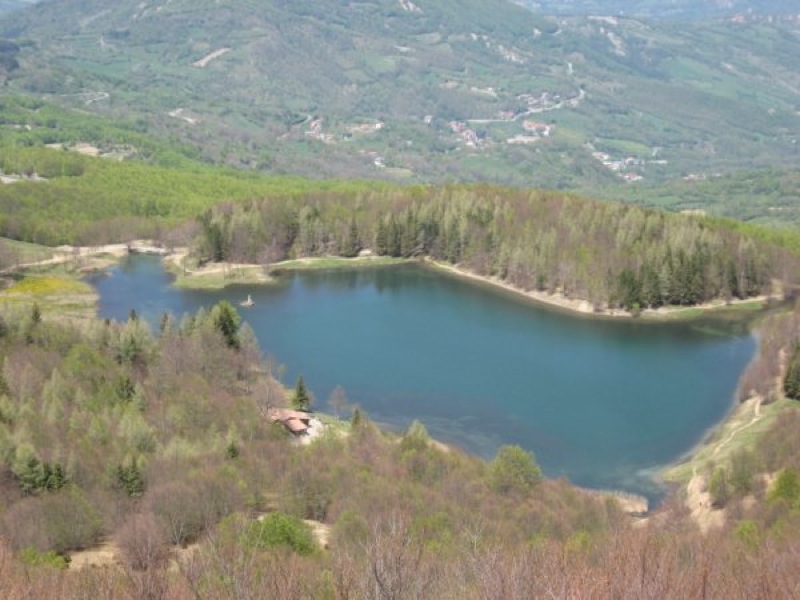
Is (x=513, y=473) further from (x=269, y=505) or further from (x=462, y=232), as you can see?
(x=462, y=232)

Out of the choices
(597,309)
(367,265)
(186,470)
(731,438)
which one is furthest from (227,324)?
(367,265)

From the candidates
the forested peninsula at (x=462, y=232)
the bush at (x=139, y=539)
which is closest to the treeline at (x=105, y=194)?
the forested peninsula at (x=462, y=232)

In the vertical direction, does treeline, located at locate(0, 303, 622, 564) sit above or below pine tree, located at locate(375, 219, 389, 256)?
below

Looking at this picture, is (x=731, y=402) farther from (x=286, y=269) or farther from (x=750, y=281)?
(x=286, y=269)

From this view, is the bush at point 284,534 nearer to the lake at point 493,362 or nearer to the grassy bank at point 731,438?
the lake at point 493,362

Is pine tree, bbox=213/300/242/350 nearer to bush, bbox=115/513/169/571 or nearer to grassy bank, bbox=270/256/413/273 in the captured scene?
bush, bbox=115/513/169/571

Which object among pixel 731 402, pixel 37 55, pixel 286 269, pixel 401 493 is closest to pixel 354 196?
pixel 286 269

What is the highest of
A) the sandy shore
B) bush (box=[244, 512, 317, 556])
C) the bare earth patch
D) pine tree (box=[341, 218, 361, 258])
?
pine tree (box=[341, 218, 361, 258])

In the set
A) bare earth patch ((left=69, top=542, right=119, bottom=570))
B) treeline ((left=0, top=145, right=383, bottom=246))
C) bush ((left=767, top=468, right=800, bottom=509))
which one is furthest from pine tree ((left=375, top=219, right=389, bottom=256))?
bare earth patch ((left=69, top=542, right=119, bottom=570))
